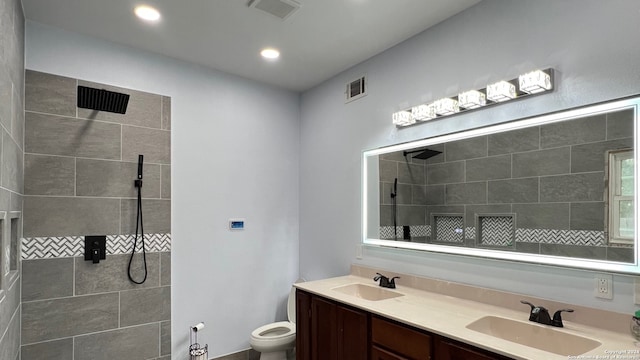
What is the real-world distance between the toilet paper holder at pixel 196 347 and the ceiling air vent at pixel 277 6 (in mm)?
2585

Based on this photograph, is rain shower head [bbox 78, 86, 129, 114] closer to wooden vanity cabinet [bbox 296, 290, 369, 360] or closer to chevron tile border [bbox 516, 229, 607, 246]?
wooden vanity cabinet [bbox 296, 290, 369, 360]

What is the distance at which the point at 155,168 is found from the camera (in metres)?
3.10

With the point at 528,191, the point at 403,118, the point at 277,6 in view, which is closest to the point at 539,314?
the point at 528,191

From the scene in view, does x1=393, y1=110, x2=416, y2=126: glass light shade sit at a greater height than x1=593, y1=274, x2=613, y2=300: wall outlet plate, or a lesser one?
greater

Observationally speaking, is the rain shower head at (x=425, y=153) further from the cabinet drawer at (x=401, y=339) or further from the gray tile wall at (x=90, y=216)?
the gray tile wall at (x=90, y=216)

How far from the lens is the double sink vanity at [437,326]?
65.0 inches

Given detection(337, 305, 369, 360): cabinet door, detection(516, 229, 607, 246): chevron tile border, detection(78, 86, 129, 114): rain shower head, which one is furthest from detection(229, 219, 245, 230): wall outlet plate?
detection(516, 229, 607, 246): chevron tile border

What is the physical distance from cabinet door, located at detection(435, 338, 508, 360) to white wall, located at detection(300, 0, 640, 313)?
0.62 m

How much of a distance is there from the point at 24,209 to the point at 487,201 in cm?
A: 319

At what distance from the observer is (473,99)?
7.57 feet

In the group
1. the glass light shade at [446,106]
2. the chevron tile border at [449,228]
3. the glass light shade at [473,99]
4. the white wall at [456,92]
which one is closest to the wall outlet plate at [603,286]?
the white wall at [456,92]

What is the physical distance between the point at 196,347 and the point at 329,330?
1.36 meters

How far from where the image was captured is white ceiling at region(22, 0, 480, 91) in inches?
94.3

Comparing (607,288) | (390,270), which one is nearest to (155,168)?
(390,270)
